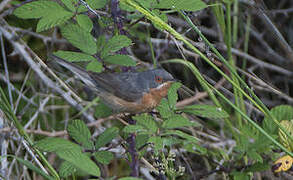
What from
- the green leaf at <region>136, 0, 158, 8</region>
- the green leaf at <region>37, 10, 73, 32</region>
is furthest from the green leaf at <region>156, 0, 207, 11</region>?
the green leaf at <region>37, 10, 73, 32</region>

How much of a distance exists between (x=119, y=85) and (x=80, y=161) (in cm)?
108

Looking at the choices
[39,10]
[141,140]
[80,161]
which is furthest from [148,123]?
[39,10]

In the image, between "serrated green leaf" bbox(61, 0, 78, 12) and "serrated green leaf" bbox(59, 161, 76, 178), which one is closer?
"serrated green leaf" bbox(59, 161, 76, 178)

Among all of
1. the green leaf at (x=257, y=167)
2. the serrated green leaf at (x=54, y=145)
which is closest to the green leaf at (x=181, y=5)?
the serrated green leaf at (x=54, y=145)

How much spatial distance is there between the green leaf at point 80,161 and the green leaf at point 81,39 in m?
0.59

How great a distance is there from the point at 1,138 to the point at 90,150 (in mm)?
1194

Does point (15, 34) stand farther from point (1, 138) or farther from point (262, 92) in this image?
point (262, 92)

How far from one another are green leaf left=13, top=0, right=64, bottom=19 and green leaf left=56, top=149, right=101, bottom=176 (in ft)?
2.57

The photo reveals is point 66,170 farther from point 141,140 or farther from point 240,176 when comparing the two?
point 240,176

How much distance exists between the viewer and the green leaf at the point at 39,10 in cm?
199

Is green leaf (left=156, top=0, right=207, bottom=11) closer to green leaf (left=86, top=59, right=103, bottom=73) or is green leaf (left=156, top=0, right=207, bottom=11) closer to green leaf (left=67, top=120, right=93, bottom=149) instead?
green leaf (left=86, top=59, right=103, bottom=73)

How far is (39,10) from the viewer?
6.54 ft

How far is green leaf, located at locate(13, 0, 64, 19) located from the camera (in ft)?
6.51

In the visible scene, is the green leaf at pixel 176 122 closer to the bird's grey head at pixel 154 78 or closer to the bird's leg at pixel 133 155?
the bird's leg at pixel 133 155
